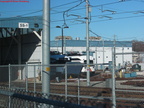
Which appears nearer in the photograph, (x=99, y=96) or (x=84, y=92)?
(x=99, y=96)

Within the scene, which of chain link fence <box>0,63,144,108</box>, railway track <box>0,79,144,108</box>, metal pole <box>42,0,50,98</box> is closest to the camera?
chain link fence <box>0,63,144,108</box>

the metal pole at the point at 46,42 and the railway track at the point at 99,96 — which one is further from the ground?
the metal pole at the point at 46,42

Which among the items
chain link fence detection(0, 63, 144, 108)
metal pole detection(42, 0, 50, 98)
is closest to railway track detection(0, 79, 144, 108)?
chain link fence detection(0, 63, 144, 108)

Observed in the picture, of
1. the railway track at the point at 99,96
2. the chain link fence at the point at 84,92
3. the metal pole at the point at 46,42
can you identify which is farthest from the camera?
the metal pole at the point at 46,42

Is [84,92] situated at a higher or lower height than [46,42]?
lower

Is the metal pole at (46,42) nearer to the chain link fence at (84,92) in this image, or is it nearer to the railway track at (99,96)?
the chain link fence at (84,92)

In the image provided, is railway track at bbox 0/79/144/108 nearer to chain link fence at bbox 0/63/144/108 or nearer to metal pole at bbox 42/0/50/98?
chain link fence at bbox 0/63/144/108

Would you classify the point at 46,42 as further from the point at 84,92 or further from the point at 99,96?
the point at 84,92

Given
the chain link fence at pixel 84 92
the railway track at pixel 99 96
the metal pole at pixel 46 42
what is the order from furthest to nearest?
1. the metal pole at pixel 46 42
2. the railway track at pixel 99 96
3. the chain link fence at pixel 84 92

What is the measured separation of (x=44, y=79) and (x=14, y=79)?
921 cm

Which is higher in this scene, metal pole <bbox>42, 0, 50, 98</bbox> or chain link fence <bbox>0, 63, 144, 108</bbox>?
metal pole <bbox>42, 0, 50, 98</bbox>

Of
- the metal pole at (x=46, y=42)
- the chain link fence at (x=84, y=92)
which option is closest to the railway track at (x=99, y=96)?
the chain link fence at (x=84, y=92)

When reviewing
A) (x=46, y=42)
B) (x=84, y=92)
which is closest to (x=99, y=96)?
(x=84, y=92)

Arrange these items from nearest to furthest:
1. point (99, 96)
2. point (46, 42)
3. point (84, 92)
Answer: point (46, 42)
point (99, 96)
point (84, 92)
